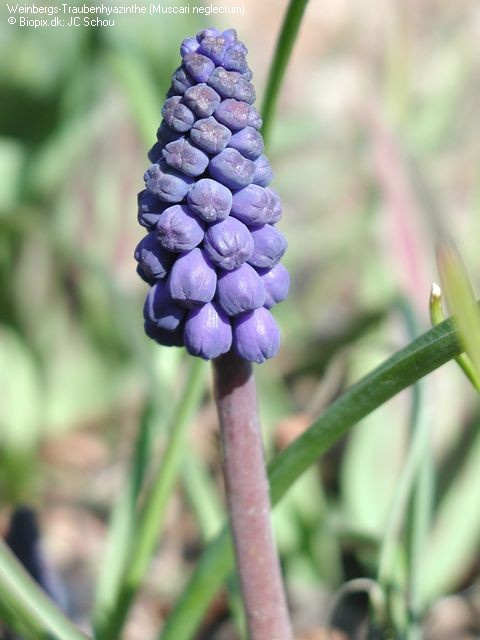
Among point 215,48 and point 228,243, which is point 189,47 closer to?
point 215,48

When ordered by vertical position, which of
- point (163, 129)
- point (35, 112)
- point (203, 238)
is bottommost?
point (203, 238)

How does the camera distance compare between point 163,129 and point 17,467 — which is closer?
point 163,129

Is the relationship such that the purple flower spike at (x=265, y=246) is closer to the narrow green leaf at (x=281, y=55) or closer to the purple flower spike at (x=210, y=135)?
the purple flower spike at (x=210, y=135)

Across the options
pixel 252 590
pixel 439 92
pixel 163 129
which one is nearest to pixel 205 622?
pixel 252 590

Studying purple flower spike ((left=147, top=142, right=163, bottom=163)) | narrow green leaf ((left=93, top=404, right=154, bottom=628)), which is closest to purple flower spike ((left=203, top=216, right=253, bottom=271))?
purple flower spike ((left=147, top=142, right=163, bottom=163))

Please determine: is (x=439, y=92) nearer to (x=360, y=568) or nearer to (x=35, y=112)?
(x=35, y=112)

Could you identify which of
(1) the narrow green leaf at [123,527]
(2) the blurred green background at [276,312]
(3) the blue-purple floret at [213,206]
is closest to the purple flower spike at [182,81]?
(3) the blue-purple floret at [213,206]

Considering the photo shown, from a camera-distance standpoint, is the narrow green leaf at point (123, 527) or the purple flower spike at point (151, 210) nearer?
the purple flower spike at point (151, 210)
